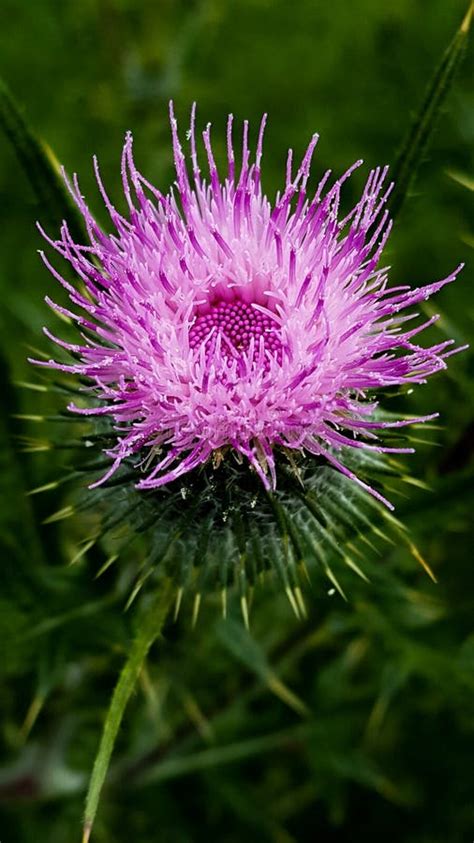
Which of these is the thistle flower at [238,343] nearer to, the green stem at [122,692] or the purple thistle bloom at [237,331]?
the purple thistle bloom at [237,331]

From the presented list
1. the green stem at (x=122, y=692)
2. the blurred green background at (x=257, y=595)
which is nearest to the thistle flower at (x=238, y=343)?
the green stem at (x=122, y=692)

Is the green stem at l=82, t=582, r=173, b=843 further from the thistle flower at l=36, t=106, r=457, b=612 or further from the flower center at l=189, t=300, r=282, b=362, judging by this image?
the flower center at l=189, t=300, r=282, b=362

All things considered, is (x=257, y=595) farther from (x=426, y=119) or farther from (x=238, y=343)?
(x=426, y=119)

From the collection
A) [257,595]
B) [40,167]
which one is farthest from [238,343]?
[257,595]

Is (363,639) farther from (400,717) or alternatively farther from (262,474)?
(262,474)

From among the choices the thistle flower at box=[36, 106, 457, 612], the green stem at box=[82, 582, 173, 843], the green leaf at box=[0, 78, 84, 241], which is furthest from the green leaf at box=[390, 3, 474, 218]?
the green stem at box=[82, 582, 173, 843]

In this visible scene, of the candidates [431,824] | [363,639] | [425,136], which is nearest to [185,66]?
[425,136]

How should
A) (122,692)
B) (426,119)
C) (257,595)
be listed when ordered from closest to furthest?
(122,692)
(426,119)
(257,595)
